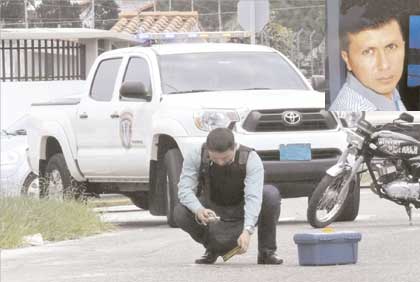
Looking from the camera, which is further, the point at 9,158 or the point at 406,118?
the point at 9,158

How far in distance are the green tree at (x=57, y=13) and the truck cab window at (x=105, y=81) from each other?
11319 millimetres

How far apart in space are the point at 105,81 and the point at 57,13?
696 inches

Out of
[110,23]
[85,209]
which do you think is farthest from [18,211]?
[110,23]

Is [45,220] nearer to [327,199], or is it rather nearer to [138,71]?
[138,71]

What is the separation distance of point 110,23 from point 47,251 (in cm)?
1693

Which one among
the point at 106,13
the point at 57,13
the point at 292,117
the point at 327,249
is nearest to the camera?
the point at 327,249

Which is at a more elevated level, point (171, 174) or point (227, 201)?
point (227, 201)

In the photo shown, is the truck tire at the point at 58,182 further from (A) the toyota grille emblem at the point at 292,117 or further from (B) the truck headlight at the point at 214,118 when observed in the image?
(A) the toyota grille emblem at the point at 292,117

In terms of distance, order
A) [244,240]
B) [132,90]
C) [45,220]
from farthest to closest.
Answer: [45,220], [132,90], [244,240]

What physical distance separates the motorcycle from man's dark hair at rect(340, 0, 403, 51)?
5.87ft

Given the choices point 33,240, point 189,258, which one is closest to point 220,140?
point 189,258

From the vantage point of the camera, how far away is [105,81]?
14.4 meters

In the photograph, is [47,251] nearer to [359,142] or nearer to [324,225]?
[324,225]

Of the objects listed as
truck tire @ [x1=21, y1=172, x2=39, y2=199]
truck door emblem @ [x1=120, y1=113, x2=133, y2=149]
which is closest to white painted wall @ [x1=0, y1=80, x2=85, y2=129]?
truck tire @ [x1=21, y1=172, x2=39, y2=199]
